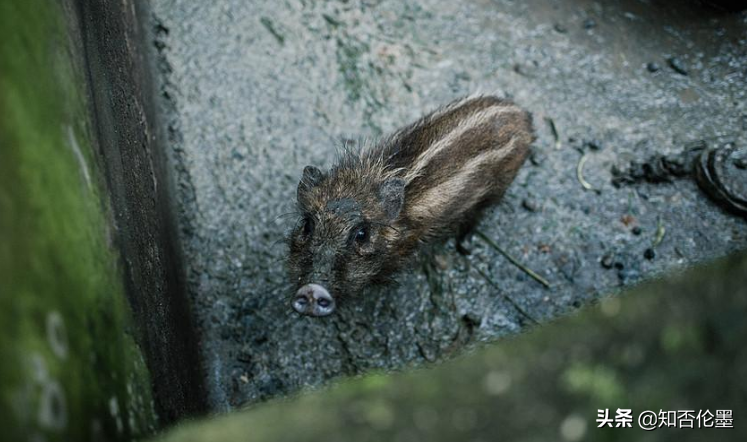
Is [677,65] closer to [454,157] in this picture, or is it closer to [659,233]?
[659,233]

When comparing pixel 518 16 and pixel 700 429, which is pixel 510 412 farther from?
pixel 518 16

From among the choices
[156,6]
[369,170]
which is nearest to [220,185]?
[369,170]

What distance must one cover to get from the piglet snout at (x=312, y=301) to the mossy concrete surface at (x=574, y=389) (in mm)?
2058

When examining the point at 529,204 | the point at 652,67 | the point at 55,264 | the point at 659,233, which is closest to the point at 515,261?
the point at 529,204

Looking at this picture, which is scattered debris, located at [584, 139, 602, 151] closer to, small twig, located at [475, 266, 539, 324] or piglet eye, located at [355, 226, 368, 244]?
small twig, located at [475, 266, 539, 324]

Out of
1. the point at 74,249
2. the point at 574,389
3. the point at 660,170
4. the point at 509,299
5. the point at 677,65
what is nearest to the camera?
the point at 574,389

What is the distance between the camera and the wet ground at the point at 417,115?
457cm

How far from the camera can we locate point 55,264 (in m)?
2.01

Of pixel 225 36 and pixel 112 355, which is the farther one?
pixel 225 36

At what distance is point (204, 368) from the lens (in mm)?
4359

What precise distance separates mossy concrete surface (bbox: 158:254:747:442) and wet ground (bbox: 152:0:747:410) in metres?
2.59

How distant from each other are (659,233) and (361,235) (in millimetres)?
2047

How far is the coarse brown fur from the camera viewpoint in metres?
4.21

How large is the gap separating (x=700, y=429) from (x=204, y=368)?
10.6 feet
